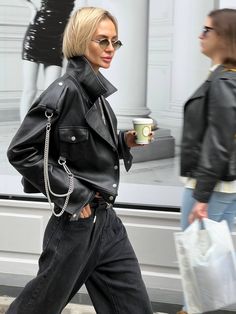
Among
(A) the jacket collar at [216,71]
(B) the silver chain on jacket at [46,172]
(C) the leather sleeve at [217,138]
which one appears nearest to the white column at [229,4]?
(A) the jacket collar at [216,71]

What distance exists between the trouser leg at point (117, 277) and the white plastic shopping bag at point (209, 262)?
235 mm

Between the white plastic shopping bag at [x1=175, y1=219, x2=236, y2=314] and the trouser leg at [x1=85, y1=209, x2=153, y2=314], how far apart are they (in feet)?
0.77

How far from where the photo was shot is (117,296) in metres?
2.65

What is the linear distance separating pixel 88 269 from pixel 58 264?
0.63ft

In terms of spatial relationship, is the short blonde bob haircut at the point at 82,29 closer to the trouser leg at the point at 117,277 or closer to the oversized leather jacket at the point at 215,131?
the oversized leather jacket at the point at 215,131

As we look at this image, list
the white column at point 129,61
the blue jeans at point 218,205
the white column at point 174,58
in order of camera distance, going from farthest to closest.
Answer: the white column at point 129,61 → the white column at point 174,58 → the blue jeans at point 218,205

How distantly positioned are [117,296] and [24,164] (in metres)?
0.79

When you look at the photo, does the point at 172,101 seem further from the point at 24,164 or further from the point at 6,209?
the point at 24,164

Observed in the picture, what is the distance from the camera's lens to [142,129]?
2.60m

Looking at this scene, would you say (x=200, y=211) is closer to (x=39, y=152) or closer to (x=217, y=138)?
(x=217, y=138)

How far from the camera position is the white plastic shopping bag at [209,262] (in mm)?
2566

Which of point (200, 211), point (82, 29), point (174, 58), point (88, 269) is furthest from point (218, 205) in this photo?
point (174, 58)

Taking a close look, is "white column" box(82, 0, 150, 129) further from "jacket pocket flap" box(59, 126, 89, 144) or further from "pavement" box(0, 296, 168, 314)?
"jacket pocket flap" box(59, 126, 89, 144)

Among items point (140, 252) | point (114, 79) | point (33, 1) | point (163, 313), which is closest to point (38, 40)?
point (33, 1)
